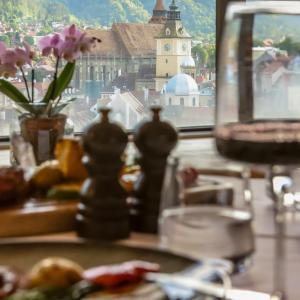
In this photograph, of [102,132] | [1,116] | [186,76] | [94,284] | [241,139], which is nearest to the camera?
[94,284]

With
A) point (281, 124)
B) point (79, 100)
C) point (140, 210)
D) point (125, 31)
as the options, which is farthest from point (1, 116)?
point (281, 124)

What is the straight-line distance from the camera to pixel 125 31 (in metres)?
3.37

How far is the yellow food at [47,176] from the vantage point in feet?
4.55

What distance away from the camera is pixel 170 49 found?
135 inches

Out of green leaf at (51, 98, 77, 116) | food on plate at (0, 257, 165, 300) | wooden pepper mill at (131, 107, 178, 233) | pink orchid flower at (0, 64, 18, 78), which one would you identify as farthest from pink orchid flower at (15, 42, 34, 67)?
food on plate at (0, 257, 165, 300)

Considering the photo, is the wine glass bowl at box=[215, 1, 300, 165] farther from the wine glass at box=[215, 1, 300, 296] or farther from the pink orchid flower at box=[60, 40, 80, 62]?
the pink orchid flower at box=[60, 40, 80, 62]

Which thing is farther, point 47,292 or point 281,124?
point 281,124

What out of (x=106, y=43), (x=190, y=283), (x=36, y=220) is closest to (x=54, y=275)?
(x=190, y=283)

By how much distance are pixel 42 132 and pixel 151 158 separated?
0.99 m

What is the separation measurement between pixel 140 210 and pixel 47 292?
0.43m

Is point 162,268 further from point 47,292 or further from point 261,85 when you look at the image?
point 261,85

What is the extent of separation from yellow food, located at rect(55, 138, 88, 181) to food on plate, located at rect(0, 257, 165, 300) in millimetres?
521

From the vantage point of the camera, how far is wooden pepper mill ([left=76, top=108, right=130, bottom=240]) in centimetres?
119

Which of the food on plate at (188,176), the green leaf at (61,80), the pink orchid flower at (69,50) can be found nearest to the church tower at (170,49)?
the green leaf at (61,80)
